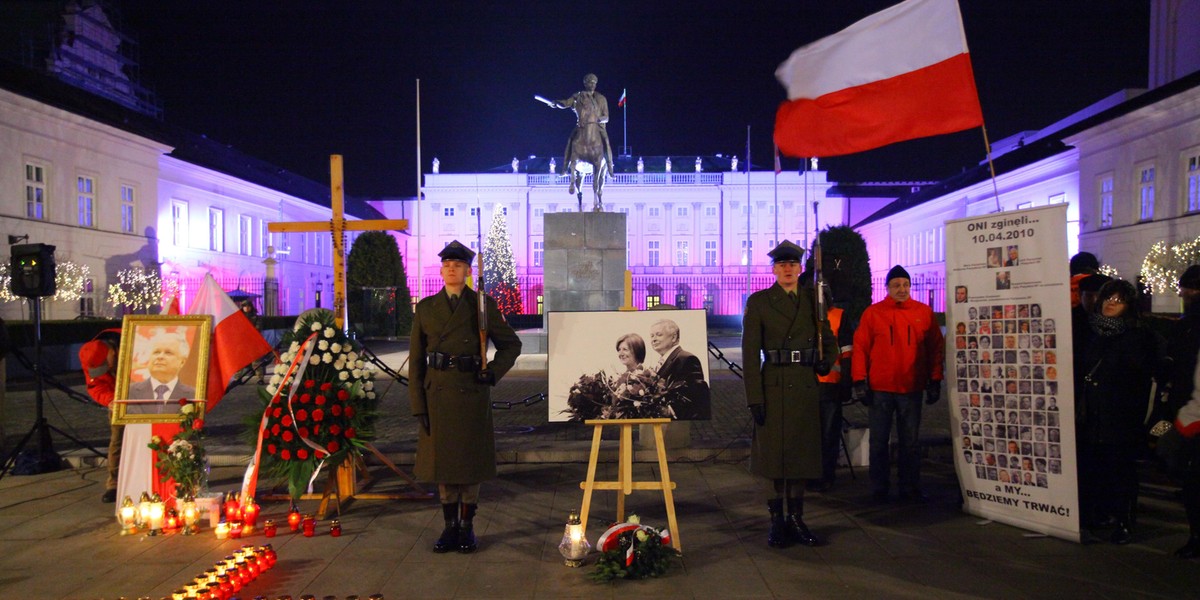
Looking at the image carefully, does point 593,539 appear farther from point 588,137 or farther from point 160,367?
point 588,137

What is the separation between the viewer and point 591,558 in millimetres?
5344

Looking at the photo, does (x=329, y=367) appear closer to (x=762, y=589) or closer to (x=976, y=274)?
(x=762, y=589)

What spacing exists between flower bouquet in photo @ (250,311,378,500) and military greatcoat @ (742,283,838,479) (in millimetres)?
3215

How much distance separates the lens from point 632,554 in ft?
16.1

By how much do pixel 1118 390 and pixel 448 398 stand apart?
4708mm

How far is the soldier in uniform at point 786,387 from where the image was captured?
18.0 ft

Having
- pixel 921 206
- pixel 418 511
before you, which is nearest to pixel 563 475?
pixel 418 511

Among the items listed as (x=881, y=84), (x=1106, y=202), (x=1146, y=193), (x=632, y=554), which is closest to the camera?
(x=632, y=554)

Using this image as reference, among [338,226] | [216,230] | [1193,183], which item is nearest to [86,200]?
[216,230]

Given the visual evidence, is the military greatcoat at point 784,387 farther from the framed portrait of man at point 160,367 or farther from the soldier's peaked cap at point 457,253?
the framed portrait of man at point 160,367

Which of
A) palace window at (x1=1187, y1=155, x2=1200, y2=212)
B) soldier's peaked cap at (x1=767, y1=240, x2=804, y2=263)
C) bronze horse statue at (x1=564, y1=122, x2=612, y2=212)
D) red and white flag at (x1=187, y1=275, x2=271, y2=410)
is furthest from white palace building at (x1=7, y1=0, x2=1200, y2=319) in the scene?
bronze horse statue at (x1=564, y1=122, x2=612, y2=212)

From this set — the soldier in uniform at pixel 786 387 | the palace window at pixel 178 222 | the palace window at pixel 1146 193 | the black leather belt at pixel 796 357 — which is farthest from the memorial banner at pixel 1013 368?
the palace window at pixel 178 222

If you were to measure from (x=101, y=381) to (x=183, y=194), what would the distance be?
1325 inches

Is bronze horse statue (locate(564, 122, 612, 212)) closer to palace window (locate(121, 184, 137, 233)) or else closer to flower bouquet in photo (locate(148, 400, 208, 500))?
flower bouquet in photo (locate(148, 400, 208, 500))
